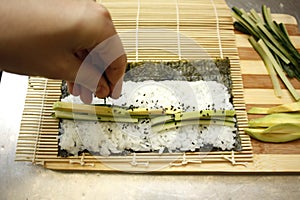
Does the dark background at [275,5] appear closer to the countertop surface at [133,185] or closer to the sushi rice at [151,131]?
the sushi rice at [151,131]

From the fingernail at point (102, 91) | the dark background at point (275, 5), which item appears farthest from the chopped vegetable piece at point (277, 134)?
the dark background at point (275, 5)

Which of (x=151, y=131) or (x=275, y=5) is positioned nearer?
(x=151, y=131)

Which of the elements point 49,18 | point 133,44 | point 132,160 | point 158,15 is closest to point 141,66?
point 133,44

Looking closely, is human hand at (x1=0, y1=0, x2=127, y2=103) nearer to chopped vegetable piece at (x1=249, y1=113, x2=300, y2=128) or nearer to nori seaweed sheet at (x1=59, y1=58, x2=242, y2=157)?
nori seaweed sheet at (x1=59, y1=58, x2=242, y2=157)

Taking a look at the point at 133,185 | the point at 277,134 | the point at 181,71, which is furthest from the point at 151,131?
the point at 277,134

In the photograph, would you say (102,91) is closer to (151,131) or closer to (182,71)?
(151,131)

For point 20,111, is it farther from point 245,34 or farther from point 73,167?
point 245,34
